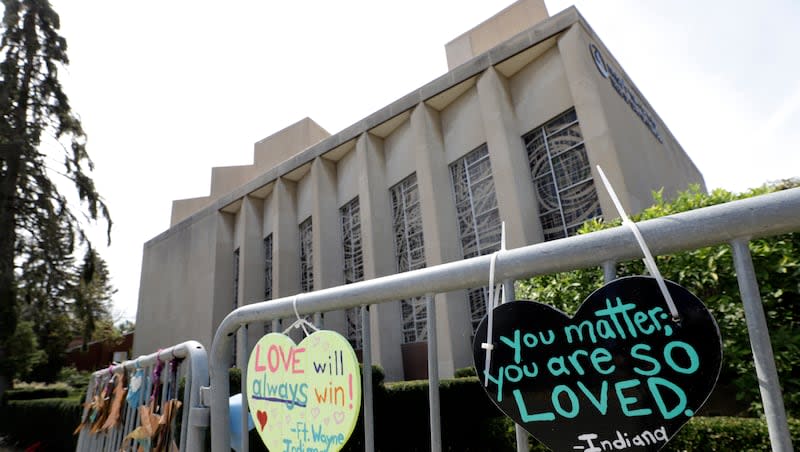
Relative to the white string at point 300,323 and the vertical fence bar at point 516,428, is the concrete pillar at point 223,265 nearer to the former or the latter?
the white string at point 300,323

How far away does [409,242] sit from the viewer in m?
14.6

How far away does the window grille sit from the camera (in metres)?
18.2

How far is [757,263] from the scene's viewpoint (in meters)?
3.99

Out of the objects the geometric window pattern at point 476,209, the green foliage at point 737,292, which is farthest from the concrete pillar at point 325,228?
the green foliage at point 737,292

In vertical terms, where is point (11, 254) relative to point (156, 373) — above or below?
above

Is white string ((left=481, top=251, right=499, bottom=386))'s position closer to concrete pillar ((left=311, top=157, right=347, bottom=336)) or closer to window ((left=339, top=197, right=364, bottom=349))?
concrete pillar ((left=311, top=157, right=347, bottom=336))

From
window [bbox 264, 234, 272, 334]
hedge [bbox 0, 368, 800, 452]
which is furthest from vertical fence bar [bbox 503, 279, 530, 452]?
window [bbox 264, 234, 272, 334]

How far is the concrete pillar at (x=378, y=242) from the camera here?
13148 mm

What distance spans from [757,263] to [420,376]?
10.2m

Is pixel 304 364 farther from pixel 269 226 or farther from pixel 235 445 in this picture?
pixel 269 226

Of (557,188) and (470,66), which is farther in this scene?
(470,66)

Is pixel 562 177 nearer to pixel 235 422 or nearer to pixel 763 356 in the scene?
pixel 235 422

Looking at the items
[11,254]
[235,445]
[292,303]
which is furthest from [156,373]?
[11,254]

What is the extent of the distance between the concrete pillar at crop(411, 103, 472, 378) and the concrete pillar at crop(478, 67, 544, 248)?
1.94 m
